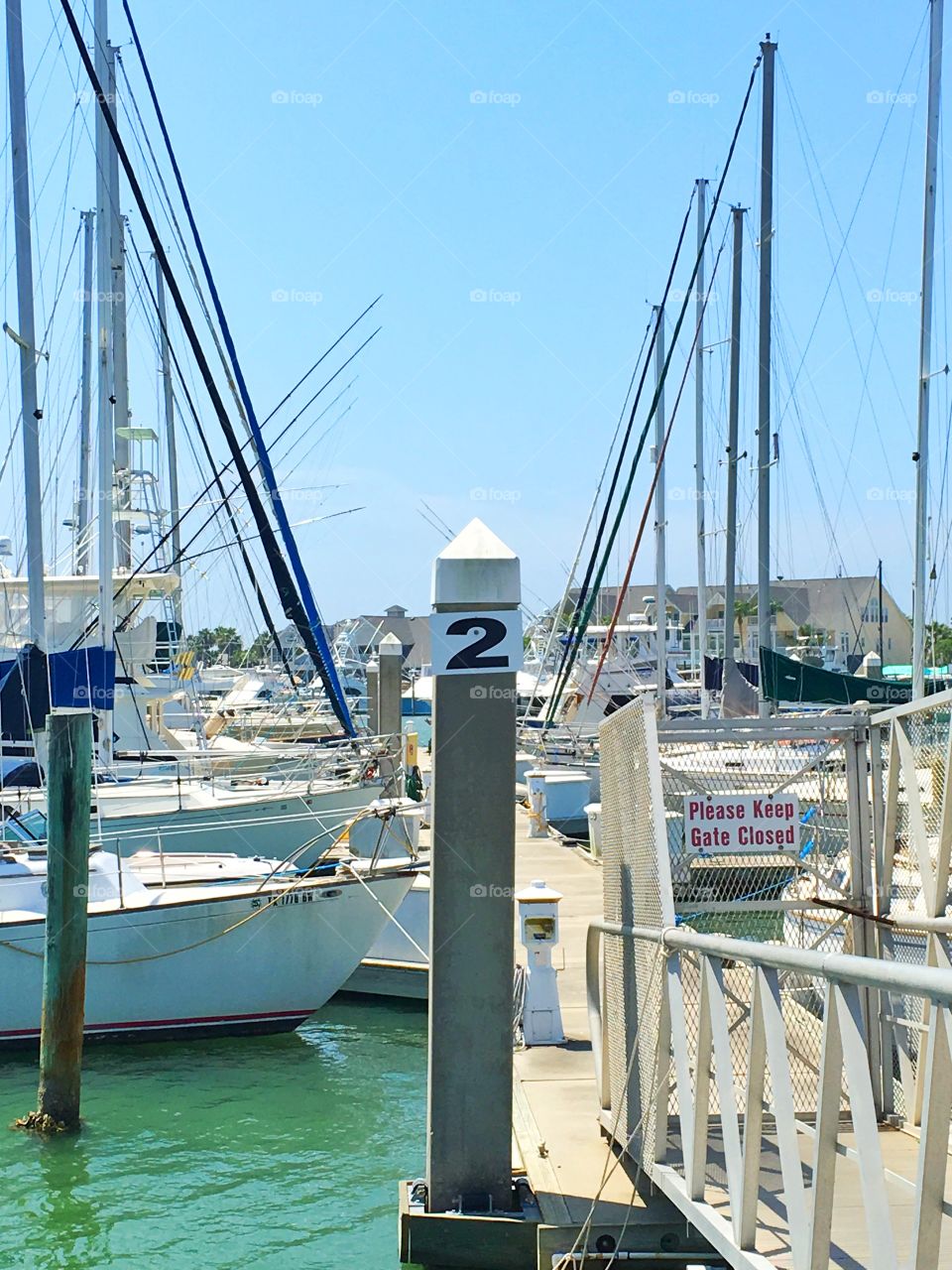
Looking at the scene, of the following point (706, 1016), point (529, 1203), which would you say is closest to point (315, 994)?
point (529, 1203)

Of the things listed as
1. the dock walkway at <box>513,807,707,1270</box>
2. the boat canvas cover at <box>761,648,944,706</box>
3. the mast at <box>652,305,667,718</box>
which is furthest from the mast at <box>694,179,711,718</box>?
the dock walkway at <box>513,807,707,1270</box>

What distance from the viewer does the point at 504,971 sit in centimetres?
693

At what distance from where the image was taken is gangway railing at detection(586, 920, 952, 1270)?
358 centimetres

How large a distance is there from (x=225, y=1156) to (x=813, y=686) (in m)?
15.9

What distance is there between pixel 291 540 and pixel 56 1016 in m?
12.1

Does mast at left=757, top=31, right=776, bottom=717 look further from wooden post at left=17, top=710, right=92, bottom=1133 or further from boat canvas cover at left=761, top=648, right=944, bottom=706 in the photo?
wooden post at left=17, top=710, right=92, bottom=1133

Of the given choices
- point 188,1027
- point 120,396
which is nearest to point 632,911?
point 188,1027

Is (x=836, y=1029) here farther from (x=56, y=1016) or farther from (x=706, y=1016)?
(x=56, y=1016)

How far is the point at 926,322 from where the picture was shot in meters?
22.2

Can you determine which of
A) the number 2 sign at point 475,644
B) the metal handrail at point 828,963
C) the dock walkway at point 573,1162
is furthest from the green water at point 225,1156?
the number 2 sign at point 475,644

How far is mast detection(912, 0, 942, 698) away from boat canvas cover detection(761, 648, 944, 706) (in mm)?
1963

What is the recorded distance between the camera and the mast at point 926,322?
21953 millimetres

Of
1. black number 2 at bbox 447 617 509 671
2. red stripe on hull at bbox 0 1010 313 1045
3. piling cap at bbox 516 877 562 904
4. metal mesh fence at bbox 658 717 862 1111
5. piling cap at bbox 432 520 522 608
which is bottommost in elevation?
red stripe on hull at bbox 0 1010 313 1045

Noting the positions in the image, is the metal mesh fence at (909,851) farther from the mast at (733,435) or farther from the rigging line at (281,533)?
the mast at (733,435)
